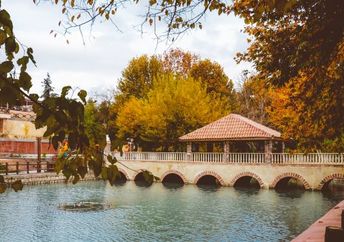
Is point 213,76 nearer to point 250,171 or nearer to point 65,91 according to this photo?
point 250,171

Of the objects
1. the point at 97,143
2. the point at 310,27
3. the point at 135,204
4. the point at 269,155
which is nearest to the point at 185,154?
the point at 269,155

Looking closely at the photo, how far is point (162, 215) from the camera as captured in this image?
1942 centimetres

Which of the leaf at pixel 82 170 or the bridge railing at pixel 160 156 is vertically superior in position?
the leaf at pixel 82 170

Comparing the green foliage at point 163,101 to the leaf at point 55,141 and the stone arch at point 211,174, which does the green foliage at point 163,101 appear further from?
the leaf at point 55,141

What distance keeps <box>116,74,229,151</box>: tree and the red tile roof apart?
157 inches

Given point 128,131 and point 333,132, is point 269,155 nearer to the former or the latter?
point 128,131

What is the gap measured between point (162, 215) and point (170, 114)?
19.6 m

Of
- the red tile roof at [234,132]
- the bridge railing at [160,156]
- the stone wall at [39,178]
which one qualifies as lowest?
the stone wall at [39,178]

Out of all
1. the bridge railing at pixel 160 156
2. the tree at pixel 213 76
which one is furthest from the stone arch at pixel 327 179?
the tree at pixel 213 76

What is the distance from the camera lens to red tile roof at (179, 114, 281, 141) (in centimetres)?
3106

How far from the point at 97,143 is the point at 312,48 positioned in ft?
22.9

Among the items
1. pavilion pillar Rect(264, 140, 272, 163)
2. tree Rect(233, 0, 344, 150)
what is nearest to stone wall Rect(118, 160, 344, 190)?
pavilion pillar Rect(264, 140, 272, 163)

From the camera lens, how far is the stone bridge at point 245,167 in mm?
28484

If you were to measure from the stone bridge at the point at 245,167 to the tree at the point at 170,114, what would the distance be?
3.22 m
